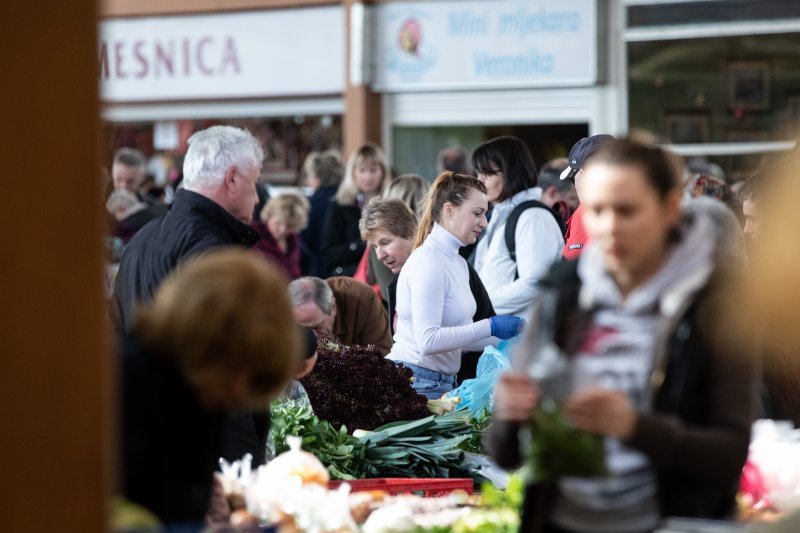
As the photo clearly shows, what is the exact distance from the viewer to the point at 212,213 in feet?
16.5

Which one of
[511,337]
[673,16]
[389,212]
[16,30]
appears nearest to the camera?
[16,30]

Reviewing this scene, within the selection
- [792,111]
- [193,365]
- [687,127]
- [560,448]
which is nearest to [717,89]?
[687,127]

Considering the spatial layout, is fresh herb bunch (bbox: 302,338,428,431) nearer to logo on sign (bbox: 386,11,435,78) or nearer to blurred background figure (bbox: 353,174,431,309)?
blurred background figure (bbox: 353,174,431,309)

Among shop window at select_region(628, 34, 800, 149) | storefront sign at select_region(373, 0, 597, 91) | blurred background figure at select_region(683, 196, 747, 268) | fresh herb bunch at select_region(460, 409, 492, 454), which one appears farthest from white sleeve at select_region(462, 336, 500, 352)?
storefront sign at select_region(373, 0, 597, 91)

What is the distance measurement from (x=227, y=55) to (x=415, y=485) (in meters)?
10.3

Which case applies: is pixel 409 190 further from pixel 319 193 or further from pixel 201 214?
pixel 201 214

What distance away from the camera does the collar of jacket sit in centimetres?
503

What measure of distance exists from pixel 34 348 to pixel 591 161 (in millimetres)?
1198

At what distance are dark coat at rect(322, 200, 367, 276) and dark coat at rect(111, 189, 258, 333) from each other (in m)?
4.39

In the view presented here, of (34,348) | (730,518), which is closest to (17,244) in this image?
(34,348)

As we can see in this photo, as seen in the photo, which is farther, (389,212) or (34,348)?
(389,212)

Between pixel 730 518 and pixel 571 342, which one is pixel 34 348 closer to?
pixel 571 342

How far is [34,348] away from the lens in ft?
7.21

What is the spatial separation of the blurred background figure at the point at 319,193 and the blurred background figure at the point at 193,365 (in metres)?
7.72
